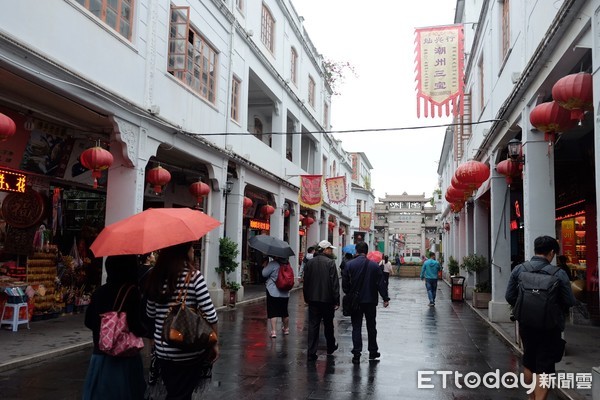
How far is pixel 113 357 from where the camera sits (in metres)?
3.80

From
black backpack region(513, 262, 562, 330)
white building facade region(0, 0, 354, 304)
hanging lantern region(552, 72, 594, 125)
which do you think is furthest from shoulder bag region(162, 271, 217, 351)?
white building facade region(0, 0, 354, 304)

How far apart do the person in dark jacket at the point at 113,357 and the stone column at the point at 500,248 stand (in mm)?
10779

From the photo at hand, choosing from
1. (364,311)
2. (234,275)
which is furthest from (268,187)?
(364,311)

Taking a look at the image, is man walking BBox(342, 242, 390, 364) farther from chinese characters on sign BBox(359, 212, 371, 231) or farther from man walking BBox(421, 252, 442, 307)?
chinese characters on sign BBox(359, 212, 371, 231)

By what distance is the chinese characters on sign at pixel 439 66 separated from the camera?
41.7 ft

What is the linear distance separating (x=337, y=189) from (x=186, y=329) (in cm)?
2205

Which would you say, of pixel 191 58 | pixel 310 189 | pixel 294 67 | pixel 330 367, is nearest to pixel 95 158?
pixel 191 58

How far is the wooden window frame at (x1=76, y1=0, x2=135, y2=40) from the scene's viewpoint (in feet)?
31.0

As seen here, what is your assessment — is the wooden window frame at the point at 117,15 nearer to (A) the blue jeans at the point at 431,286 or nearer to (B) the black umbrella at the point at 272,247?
(B) the black umbrella at the point at 272,247

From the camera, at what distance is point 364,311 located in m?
8.37

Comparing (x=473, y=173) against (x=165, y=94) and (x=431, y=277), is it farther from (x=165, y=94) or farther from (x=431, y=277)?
(x=165, y=94)

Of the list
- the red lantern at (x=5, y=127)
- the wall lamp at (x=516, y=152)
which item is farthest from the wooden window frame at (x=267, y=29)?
the red lantern at (x=5, y=127)

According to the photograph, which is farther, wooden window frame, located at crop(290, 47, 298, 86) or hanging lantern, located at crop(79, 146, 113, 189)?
wooden window frame, located at crop(290, 47, 298, 86)

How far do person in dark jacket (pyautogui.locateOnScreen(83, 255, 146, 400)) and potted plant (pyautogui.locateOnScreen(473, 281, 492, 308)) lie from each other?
13.9m
